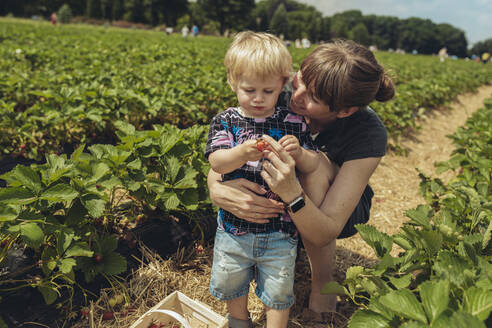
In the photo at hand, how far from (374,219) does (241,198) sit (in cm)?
238

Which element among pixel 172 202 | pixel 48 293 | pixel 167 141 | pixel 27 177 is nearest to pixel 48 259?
pixel 48 293

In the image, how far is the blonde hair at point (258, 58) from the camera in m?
1.41

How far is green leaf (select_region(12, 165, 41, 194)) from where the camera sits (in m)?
1.54

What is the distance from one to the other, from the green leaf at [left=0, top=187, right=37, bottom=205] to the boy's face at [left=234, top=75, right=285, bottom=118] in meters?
1.06

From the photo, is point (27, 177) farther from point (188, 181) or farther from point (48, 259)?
point (188, 181)

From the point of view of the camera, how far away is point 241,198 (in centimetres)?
158

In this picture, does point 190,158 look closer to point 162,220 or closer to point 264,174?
point 162,220

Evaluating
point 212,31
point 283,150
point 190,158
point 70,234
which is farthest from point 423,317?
point 212,31

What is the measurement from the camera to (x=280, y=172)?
1430mm

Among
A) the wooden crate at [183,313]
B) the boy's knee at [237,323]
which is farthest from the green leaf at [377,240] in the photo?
the boy's knee at [237,323]

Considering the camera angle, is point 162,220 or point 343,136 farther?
point 162,220

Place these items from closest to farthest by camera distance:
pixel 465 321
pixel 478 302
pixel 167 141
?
pixel 465 321, pixel 478 302, pixel 167 141

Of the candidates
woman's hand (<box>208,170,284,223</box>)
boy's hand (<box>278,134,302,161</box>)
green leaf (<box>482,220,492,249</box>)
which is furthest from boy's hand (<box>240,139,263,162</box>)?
green leaf (<box>482,220,492,249</box>)

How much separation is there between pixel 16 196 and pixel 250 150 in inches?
42.5
